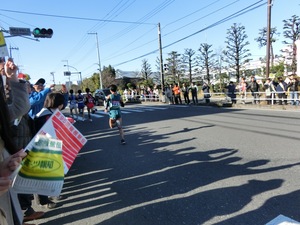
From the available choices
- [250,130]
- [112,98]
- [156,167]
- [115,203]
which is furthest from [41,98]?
[250,130]

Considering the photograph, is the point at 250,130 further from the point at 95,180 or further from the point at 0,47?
the point at 0,47

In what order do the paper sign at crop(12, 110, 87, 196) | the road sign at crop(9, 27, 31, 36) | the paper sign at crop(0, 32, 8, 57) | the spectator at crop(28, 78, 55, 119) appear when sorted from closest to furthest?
the paper sign at crop(12, 110, 87, 196), the spectator at crop(28, 78, 55, 119), the paper sign at crop(0, 32, 8, 57), the road sign at crop(9, 27, 31, 36)

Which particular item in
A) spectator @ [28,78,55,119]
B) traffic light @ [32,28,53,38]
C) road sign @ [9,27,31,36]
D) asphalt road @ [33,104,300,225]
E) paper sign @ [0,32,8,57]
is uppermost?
road sign @ [9,27,31,36]

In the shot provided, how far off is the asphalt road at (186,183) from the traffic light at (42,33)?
7.31m

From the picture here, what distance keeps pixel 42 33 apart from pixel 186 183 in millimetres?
11015

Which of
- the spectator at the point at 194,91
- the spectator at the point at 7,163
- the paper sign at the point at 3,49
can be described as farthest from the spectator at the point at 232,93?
the spectator at the point at 7,163

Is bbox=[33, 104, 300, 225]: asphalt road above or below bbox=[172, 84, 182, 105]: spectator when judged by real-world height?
below

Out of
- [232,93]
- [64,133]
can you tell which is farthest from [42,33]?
[232,93]

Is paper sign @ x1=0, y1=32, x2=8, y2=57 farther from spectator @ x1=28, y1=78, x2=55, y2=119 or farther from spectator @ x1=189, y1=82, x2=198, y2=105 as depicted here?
spectator @ x1=189, y1=82, x2=198, y2=105

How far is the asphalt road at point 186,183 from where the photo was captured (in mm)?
3529

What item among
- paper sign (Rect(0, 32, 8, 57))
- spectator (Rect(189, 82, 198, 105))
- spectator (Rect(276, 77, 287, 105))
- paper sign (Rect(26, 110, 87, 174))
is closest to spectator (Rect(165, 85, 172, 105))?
Result: spectator (Rect(189, 82, 198, 105))

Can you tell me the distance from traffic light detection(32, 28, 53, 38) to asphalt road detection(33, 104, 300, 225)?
24.0 feet

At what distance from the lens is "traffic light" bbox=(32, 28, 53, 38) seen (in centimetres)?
1261

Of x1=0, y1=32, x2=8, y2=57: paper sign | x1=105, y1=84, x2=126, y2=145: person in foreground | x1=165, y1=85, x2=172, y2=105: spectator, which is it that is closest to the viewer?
x1=0, y1=32, x2=8, y2=57: paper sign
